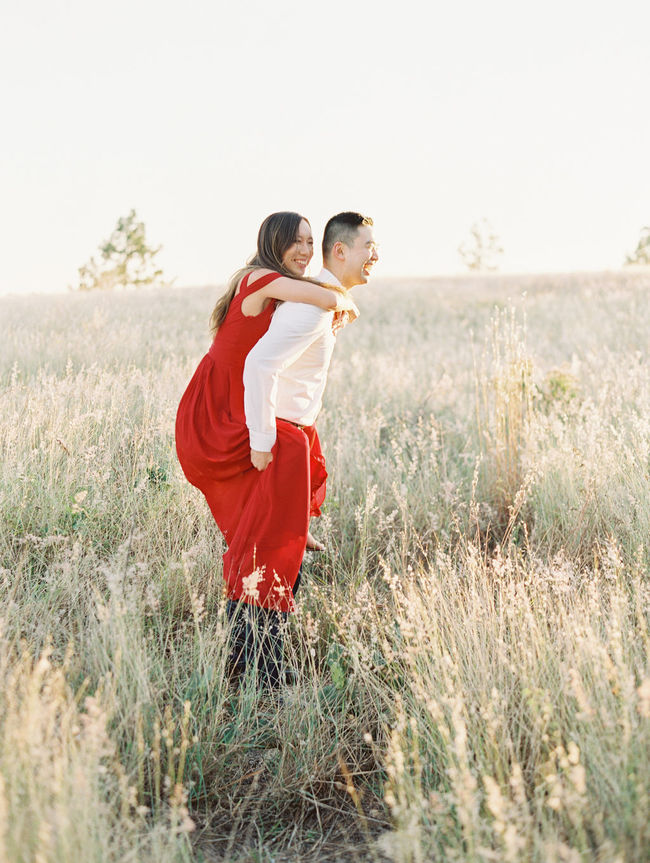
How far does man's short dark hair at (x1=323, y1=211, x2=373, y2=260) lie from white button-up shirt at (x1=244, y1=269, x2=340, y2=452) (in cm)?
18

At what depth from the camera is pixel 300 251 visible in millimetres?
2863

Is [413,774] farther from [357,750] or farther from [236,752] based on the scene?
[236,752]

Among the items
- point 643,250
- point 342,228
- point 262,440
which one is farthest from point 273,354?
point 643,250

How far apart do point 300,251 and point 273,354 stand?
0.50 metres

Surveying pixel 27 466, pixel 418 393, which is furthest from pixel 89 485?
pixel 418 393

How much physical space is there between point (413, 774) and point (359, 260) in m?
1.95

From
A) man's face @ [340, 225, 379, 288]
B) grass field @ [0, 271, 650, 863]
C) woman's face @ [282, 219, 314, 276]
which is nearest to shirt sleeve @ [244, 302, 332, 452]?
woman's face @ [282, 219, 314, 276]

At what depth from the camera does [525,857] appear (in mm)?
1587

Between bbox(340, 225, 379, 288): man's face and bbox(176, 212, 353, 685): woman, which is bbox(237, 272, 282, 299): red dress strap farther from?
bbox(340, 225, 379, 288): man's face

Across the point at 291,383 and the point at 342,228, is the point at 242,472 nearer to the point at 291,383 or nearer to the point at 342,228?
the point at 291,383

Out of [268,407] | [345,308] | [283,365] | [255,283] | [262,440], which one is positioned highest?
[255,283]

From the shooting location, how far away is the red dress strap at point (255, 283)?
9.08ft

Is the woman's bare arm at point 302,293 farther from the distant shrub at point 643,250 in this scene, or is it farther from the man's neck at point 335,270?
the distant shrub at point 643,250

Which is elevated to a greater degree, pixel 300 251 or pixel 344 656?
pixel 300 251
